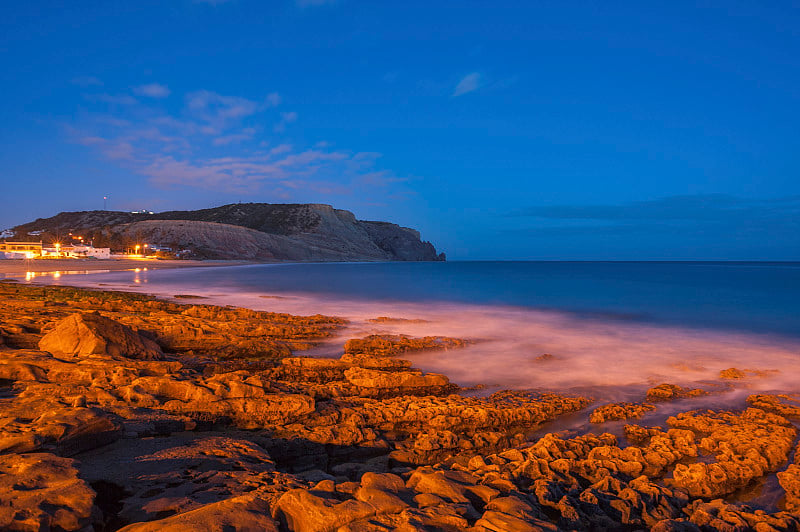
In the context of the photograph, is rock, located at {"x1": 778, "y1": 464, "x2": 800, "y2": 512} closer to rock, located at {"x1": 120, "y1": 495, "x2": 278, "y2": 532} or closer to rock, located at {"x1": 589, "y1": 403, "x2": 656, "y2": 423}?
A: rock, located at {"x1": 589, "y1": 403, "x2": 656, "y2": 423}

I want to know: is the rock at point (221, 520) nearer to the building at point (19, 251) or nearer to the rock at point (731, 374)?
the rock at point (731, 374)

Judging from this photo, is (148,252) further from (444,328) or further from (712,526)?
(712,526)

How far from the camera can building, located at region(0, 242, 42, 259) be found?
7331 centimetres

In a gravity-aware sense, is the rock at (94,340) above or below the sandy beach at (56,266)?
below

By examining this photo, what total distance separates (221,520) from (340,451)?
250 centimetres

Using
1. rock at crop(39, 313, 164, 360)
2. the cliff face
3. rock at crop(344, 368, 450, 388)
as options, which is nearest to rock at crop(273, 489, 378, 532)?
rock at crop(344, 368, 450, 388)

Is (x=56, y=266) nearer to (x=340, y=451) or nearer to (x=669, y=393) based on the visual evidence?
(x=340, y=451)

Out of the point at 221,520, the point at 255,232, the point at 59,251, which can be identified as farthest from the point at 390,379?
the point at 255,232

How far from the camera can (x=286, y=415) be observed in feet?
19.0

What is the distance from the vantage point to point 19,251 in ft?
251

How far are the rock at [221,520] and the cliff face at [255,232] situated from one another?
345 ft

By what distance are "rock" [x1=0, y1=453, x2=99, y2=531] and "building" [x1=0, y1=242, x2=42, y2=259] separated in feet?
286

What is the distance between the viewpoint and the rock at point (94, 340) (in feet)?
24.9

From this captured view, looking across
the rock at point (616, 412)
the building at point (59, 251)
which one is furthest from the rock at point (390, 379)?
the building at point (59, 251)
